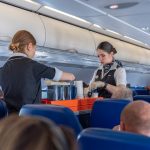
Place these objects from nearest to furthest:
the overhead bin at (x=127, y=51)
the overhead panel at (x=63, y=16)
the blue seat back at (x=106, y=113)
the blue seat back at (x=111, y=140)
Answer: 1. the blue seat back at (x=111, y=140)
2. the blue seat back at (x=106, y=113)
3. the overhead panel at (x=63, y=16)
4. the overhead bin at (x=127, y=51)

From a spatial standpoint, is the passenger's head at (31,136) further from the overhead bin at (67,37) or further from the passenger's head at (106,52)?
the overhead bin at (67,37)

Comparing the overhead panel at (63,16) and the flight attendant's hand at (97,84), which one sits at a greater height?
the overhead panel at (63,16)

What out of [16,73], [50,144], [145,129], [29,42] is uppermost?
[29,42]

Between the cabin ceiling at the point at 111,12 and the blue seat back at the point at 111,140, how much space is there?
108 inches

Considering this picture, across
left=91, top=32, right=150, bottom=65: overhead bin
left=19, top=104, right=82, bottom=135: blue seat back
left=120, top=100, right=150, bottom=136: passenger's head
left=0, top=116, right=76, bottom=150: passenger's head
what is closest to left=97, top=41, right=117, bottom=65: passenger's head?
left=19, top=104, right=82, bottom=135: blue seat back

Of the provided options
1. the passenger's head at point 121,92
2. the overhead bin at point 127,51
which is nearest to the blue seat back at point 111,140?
the passenger's head at point 121,92

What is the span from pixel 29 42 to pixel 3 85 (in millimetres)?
407

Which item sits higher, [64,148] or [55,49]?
[55,49]

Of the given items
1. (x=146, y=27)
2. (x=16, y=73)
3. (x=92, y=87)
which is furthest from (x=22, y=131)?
(x=146, y=27)

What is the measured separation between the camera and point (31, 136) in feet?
1.77

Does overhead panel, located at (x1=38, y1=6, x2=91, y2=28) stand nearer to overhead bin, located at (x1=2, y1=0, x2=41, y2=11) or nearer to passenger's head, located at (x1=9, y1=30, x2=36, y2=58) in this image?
overhead bin, located at (x1=2, y1=0, x2=41, y2=11)

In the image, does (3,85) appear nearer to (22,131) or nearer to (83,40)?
(22,131)

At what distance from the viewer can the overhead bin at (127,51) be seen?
644 centimetres

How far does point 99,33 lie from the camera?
6445mm
